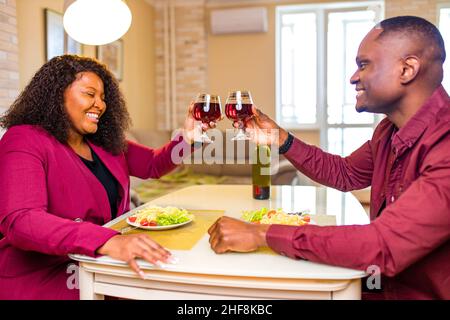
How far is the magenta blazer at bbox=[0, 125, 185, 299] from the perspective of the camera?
3.54ft

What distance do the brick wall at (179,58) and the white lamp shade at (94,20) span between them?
2.61 meters

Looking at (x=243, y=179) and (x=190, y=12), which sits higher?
(x=190, y=12)

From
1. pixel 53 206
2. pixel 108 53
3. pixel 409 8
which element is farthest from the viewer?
pixel 409 8

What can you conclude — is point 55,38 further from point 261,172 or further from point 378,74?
point 378,74

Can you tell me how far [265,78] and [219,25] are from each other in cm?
90

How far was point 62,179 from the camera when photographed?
4.49 ft

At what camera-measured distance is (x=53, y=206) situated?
4.44 feet

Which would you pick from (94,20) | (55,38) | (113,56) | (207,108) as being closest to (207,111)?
(207,108)

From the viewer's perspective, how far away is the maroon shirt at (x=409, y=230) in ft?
3.00

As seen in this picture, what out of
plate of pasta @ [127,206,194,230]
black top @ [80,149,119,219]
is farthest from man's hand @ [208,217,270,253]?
black top @ [80,149,119,219]

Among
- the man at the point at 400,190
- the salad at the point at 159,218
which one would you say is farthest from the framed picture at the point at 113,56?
the man at the point at 400,190

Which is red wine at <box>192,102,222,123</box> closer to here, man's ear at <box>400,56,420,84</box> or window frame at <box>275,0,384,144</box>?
man's ear at <box>400,56,420,84</box>
